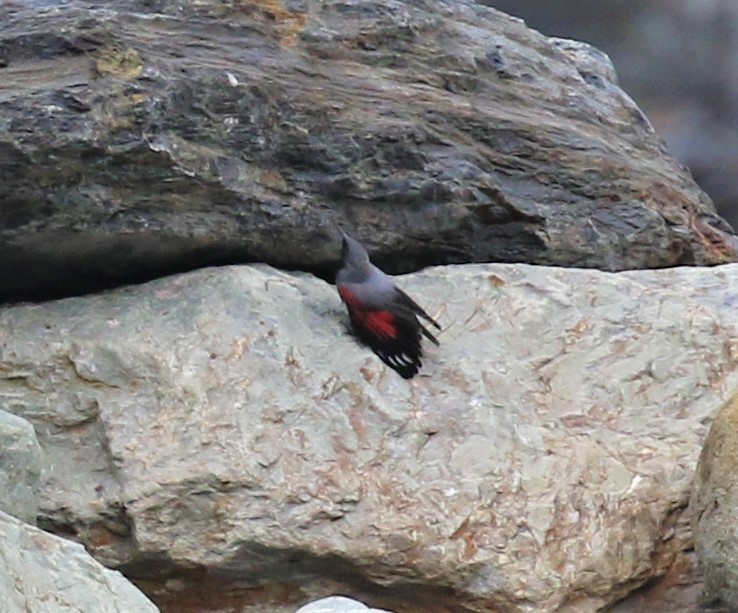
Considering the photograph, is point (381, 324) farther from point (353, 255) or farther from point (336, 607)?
point (336, 607)

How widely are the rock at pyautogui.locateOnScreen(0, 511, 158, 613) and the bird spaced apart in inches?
42.6

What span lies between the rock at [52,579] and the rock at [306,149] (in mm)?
1035

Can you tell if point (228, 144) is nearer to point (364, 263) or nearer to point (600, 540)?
point (364, 263)

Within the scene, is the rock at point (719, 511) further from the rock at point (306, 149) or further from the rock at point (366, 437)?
the rock at point (306, 149)

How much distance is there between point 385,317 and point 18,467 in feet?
3.21

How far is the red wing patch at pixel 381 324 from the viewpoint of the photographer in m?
3.02

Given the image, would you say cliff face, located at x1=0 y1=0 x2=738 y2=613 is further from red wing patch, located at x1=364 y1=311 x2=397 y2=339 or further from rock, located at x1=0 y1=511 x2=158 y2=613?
rock, located at x1=0 y1=511 x2=158 y2=613

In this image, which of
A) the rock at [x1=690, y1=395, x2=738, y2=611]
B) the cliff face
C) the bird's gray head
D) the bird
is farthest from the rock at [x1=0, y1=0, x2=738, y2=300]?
the rock at [x1=690, y1=395, x2=738, y2=611]

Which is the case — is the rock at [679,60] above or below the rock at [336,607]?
below

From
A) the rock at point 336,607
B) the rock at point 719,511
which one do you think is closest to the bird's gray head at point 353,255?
the rock at point 719,511

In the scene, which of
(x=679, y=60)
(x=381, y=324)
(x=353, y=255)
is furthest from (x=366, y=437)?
(x=679, y=60)

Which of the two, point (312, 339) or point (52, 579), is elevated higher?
point (52, 579)

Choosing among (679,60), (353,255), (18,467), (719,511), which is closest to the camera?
(18,467)

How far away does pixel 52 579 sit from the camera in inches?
77.1
